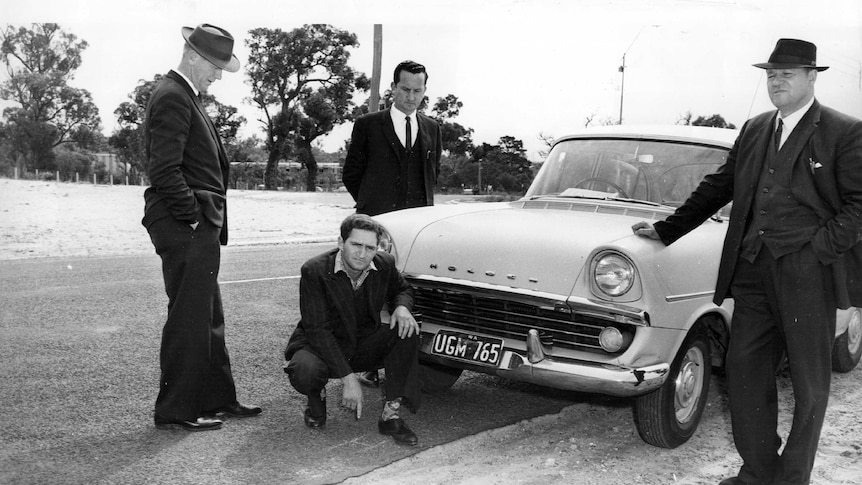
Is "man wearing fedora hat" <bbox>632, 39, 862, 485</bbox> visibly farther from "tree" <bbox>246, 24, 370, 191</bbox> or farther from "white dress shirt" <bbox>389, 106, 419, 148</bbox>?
"tree" <bbox>246, 24, 370, 191</bbox>

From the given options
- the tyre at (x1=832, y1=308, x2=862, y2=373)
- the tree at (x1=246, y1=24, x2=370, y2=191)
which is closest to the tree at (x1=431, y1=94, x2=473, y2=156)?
the tree at (x1=246, y1=24, x2=370, y2=191)

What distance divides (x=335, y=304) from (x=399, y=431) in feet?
2.35

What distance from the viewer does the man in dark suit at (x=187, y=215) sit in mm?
3887

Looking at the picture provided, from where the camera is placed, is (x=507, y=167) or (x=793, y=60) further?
(x=507, y=167)

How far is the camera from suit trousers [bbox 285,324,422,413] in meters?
3.97

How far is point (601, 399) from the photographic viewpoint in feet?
16.0

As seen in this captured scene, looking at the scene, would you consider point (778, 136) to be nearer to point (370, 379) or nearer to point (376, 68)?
point (370, 379)

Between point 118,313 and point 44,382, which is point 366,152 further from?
point 118,313

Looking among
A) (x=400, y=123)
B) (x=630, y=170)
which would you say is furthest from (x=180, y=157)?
(x=630, y=170)

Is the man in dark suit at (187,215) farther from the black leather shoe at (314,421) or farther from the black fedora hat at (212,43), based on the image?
the black leather shoe at (314,421)

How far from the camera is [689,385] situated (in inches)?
164

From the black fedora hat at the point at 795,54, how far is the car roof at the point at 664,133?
158 centimetres

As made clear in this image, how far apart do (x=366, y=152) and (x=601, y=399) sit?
227 cm

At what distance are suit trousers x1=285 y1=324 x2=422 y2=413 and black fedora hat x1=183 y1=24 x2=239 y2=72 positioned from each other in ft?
5.06
